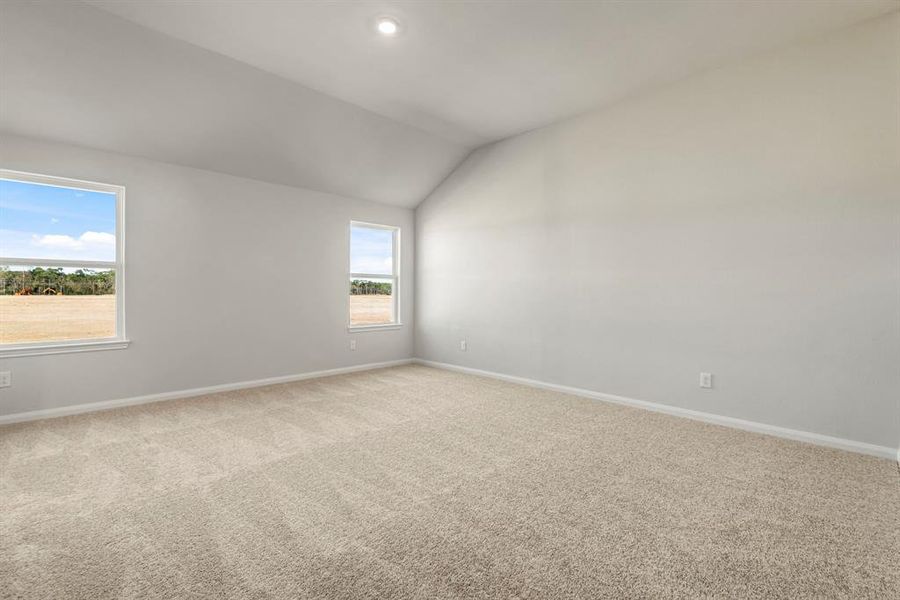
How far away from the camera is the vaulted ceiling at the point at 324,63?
268 centimetres

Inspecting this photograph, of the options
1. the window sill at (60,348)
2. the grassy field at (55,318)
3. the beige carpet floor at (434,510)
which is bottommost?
the beige carpet floor at (434,510)

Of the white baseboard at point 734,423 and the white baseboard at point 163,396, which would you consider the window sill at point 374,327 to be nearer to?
the white baseboard at point 163,396

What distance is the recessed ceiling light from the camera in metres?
2.77

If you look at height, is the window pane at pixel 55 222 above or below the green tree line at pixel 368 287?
above

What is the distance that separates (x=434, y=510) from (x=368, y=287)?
3955mm

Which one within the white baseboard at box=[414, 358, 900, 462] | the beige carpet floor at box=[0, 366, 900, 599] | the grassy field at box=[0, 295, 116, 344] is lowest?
the beige carpet floor at box=[0, 366, 900, 599]

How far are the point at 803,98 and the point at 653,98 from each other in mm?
1067

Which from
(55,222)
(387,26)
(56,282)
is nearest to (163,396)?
(56,282)

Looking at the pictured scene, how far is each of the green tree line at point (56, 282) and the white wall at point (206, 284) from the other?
0.78 feet

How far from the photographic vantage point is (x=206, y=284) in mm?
4242

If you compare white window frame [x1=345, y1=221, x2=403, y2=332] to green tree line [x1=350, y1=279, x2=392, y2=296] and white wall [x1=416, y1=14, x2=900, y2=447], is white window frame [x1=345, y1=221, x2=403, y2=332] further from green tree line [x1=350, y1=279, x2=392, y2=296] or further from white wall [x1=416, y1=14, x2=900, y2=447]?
white wall [x1=416, y1=14, x2=900, y2=447]

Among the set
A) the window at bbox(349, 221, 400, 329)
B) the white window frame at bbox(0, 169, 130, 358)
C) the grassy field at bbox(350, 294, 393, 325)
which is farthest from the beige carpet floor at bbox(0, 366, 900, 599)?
the window at bbox(349, 221, 400, 329)

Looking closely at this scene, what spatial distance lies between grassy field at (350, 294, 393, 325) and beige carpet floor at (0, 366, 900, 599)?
2.22 m

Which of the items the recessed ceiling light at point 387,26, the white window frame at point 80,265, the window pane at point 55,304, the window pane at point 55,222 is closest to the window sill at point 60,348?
the white window frame at point 80,265
